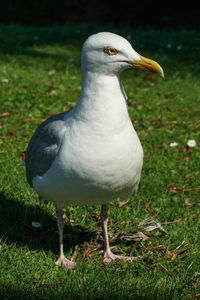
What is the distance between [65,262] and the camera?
354cm

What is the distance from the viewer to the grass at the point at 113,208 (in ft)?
10.7

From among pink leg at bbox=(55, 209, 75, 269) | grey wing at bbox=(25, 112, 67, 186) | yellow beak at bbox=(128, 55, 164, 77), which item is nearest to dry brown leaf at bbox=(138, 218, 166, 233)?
pink leg at bbox=(55, 209, 75, 269)

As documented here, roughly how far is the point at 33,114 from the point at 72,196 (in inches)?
140

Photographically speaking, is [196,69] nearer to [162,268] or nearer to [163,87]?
[163,87]

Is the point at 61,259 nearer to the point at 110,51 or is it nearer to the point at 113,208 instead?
the point at 113,208

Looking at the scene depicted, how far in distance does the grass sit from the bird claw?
7 centimetres

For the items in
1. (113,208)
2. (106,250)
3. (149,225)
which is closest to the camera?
(106,250)

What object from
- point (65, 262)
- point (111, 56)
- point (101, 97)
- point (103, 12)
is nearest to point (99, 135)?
point (101, 97)

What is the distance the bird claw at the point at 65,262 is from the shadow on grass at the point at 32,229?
198mm

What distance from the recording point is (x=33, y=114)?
6609mm

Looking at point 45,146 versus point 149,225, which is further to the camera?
point 149,225

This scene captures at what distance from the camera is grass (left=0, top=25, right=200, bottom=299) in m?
3.26

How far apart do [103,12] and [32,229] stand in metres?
14.1

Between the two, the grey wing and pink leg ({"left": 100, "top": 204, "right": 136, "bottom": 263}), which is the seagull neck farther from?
pink leg ({"left": 100, "top": 204, "right": 136, "bottom": 263})
